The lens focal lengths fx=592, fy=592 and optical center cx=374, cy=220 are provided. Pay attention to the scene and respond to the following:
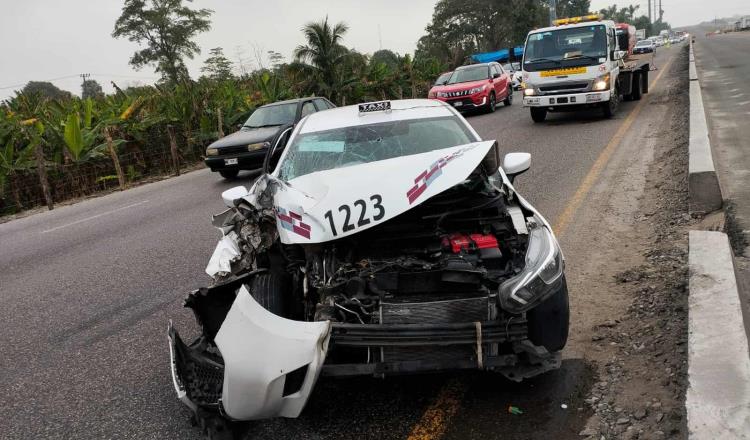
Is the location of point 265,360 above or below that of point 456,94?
below

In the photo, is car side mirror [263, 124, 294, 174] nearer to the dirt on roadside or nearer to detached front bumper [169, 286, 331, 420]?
detached front bumper [169, 286, 331, 420]

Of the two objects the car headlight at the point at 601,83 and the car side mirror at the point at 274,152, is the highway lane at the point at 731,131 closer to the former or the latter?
the car headlight at the point at 601,83

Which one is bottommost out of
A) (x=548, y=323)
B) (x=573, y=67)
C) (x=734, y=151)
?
(x=734, y=151)

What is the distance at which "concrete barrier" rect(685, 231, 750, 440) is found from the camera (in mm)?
2658

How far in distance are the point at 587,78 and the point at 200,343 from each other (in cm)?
1288

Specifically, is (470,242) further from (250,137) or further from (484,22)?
(484,22)

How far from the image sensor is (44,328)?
5.21 m

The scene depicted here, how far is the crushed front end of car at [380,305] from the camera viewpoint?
111 inches

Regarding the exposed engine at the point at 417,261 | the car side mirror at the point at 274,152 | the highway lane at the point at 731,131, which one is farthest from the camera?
the highway lane at the point at 731,131

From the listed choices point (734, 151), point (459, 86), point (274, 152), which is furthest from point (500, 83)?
point (274, 152)

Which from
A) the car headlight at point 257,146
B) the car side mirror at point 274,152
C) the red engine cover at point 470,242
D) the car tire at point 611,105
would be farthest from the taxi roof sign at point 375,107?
the car tire at point 611,105

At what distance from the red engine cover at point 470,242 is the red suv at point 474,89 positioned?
709 inches

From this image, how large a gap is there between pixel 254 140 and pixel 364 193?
9653 millimetres

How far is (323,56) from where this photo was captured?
26.7 m
